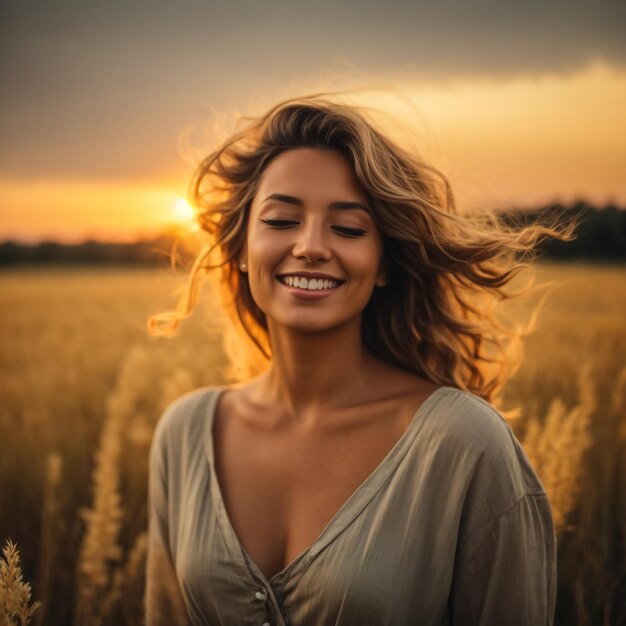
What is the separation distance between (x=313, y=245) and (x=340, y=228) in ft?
0.42

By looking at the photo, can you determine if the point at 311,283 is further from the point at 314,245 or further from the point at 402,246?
the point at 402,246

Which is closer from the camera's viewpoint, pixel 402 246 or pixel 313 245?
pixel 313 245

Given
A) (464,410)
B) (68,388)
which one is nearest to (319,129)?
(464,410)

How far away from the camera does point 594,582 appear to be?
255 centimetres

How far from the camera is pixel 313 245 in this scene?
5.77 ft

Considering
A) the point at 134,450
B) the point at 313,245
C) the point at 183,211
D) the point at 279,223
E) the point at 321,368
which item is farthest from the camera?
the point at 134,450

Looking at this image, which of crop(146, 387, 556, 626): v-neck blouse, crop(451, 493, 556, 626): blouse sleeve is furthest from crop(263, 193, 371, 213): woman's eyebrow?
crop(451, 493, 556, 626): blouse sleeve

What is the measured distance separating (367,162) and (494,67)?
161 centimetres

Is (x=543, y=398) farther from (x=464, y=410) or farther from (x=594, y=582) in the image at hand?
(x=464, y=410)

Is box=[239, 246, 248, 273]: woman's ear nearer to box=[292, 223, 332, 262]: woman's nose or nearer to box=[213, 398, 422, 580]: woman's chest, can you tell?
box=[292, 223, 332, 262]: woman's nose

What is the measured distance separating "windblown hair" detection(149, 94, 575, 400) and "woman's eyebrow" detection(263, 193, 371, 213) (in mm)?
52

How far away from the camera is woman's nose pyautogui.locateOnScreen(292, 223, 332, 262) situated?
1758mm

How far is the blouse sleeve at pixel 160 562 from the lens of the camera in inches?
78.8

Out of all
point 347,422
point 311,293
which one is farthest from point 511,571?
point 311,293
